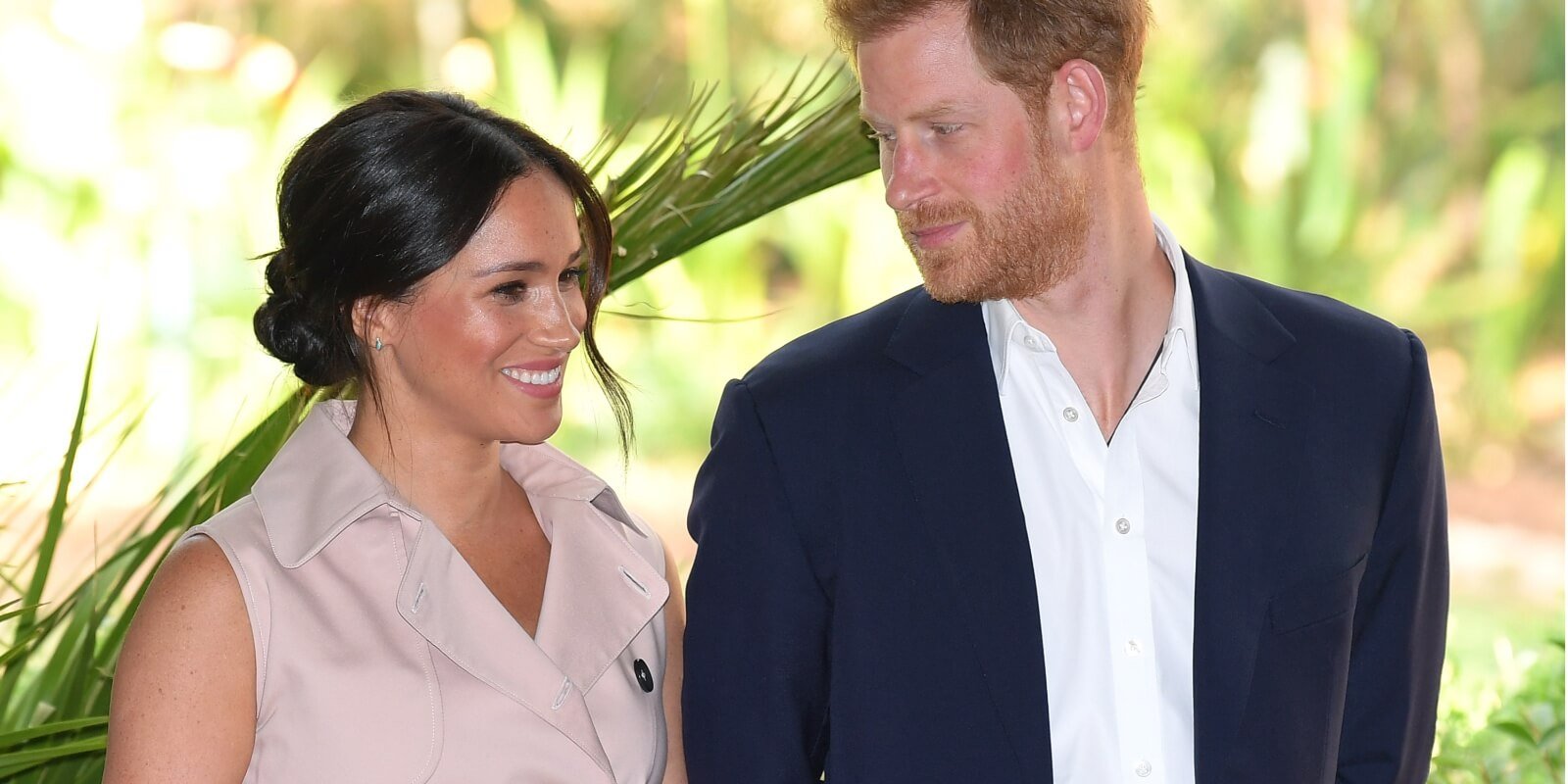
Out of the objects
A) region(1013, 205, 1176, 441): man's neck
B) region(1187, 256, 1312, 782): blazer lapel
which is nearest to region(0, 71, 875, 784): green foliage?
region(1013, 205, 1176, 441): man's neck

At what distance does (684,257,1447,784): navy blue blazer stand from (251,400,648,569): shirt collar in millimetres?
330

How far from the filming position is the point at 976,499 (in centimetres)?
162

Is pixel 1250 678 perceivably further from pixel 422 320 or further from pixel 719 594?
pixel 422 320

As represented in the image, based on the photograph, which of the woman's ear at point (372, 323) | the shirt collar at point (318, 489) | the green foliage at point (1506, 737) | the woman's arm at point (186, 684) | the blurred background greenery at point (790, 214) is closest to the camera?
the woman's arm at point (186, 684)

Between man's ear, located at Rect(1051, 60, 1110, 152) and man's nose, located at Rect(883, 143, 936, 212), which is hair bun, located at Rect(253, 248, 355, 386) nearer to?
man's nose, located at Rect(883, 143, 936, 212)

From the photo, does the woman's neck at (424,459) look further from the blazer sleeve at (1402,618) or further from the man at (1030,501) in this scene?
the blazer sleeve at (1402,618)

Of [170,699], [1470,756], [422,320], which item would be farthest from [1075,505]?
[1470,756]

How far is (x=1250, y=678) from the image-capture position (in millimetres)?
1615

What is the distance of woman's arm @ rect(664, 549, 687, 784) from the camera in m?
1.74

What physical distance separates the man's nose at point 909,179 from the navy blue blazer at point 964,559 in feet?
0.48

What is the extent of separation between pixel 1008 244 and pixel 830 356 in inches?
8.5

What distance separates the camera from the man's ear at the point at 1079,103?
1.71 meters

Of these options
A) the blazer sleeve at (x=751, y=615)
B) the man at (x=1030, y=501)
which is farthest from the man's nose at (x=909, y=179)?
the blazer sleeve at (x=751, y=615)

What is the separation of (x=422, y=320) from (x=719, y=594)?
1.31 ft
